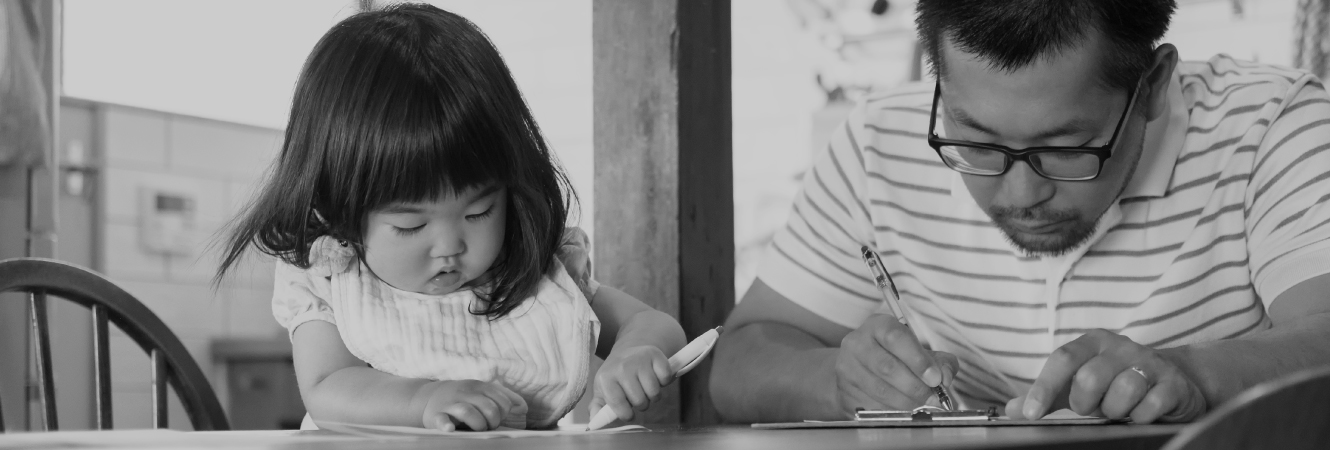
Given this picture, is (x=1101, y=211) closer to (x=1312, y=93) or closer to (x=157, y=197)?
(x=1312, y=93)

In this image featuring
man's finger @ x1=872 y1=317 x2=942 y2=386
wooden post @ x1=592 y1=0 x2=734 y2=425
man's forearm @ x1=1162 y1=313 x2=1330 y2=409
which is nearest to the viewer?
man's forearm @ x1=1162 y1=313 x2=1330 y2=409

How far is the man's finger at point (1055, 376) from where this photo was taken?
3.32 feet

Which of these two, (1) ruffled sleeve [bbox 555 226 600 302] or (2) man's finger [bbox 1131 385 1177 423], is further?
(1) ruffled sleeve [bbox 555 226 600 302]

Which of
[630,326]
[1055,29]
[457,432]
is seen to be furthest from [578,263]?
[1055,29]

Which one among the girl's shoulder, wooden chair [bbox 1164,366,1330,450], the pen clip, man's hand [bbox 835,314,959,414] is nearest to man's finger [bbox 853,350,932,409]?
man's hand [bbox 835,314,959,414]

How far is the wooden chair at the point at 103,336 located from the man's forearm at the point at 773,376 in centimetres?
63

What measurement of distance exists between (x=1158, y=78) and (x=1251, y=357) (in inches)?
15.2

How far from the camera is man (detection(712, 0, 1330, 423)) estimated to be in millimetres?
1250

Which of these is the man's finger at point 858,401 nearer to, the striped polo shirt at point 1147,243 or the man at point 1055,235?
the man at point 1055,235

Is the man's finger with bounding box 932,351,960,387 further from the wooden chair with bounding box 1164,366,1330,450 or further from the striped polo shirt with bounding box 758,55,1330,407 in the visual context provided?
the wooden chair with bounding box 1164,366,1330,450

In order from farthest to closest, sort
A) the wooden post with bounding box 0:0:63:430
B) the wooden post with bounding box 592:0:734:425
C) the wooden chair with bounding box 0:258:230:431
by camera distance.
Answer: the wooden post with bounding box 0:0:63:430, the wooden post with bounding box 592:0:734:425, the wooden chair with bounding box 0:258:230:431

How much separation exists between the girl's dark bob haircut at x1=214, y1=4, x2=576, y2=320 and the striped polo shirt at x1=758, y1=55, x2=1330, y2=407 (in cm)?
50

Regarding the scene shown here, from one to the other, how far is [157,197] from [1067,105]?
3.08m

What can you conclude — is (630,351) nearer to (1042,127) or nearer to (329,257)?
(329,257)
